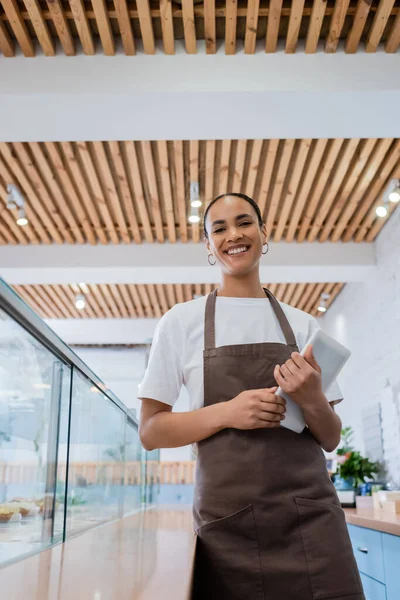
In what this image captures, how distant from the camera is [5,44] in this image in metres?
3.81

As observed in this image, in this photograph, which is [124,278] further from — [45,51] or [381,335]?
[45,51]

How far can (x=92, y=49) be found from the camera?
3857mm

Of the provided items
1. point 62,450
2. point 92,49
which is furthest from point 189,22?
point 62,450

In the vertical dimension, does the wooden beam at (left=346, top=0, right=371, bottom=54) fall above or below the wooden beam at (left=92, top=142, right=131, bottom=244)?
above

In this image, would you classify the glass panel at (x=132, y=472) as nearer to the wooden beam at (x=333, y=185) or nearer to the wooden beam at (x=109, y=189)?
the wooden beam at (x=109, y=189)

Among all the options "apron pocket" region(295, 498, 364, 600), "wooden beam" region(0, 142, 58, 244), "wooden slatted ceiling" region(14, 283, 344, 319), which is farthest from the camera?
"wooden slatted ceiling" region(14, 283, 344, 319)

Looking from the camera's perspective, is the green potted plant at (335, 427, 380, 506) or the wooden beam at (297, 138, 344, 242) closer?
the wooden beam at (297, 138, 344, 242)

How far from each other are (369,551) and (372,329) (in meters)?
3.16

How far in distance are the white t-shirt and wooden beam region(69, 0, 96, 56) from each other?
8.61 ft

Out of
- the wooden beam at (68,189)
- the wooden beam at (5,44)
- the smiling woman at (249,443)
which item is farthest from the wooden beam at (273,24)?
the smiling woman at (249,443)

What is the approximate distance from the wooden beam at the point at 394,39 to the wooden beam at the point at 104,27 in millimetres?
1661

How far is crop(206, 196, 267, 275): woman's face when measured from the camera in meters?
1.45

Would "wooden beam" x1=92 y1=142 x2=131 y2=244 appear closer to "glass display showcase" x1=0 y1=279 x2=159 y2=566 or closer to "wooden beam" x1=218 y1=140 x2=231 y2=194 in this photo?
"wooden beam" x1=218 y1=140 x2=231 y2=194

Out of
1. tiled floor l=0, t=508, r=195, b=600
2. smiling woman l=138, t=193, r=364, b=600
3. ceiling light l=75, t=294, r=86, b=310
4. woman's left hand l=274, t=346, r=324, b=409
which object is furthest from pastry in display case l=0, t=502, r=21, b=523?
ceiling light l=75, t=294, r=86, b=310
